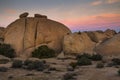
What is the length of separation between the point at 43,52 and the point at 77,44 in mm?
4367

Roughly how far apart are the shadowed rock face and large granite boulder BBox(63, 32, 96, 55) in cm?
227

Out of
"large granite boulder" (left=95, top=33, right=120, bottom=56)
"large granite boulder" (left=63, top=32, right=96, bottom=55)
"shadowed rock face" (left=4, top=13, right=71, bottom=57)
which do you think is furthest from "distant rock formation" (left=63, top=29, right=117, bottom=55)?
"shadowed rock face" (left=4, top=13, right=71, bottom=57)

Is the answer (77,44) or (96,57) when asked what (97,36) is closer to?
(77,44)

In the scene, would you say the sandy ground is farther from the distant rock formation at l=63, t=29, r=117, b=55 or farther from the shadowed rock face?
the shadowed rock face

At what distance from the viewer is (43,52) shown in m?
37.2

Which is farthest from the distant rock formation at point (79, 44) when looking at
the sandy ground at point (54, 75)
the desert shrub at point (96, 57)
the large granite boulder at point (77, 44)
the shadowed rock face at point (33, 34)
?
the sandy ground at point (54, 75)

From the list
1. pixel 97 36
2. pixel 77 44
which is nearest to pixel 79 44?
pixel 77 44

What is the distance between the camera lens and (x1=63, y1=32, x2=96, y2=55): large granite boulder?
37.9 m

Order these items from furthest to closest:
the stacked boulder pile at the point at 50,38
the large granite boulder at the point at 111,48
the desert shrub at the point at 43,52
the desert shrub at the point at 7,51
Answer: the desert shrub at the point at 7,51
the stacked boulder pile at the point at 50,38
the desert shrub at the point at 43,52
the large granite boulder at the point at 111,48

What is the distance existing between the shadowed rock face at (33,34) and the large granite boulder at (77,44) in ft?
7.43

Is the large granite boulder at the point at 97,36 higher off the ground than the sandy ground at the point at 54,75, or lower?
higher

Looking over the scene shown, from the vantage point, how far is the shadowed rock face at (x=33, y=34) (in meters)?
39.9

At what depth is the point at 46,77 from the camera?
21.5 metres

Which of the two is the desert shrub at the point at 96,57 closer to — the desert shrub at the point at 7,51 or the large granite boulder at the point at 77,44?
the large granite boulder at the point at 77,44
